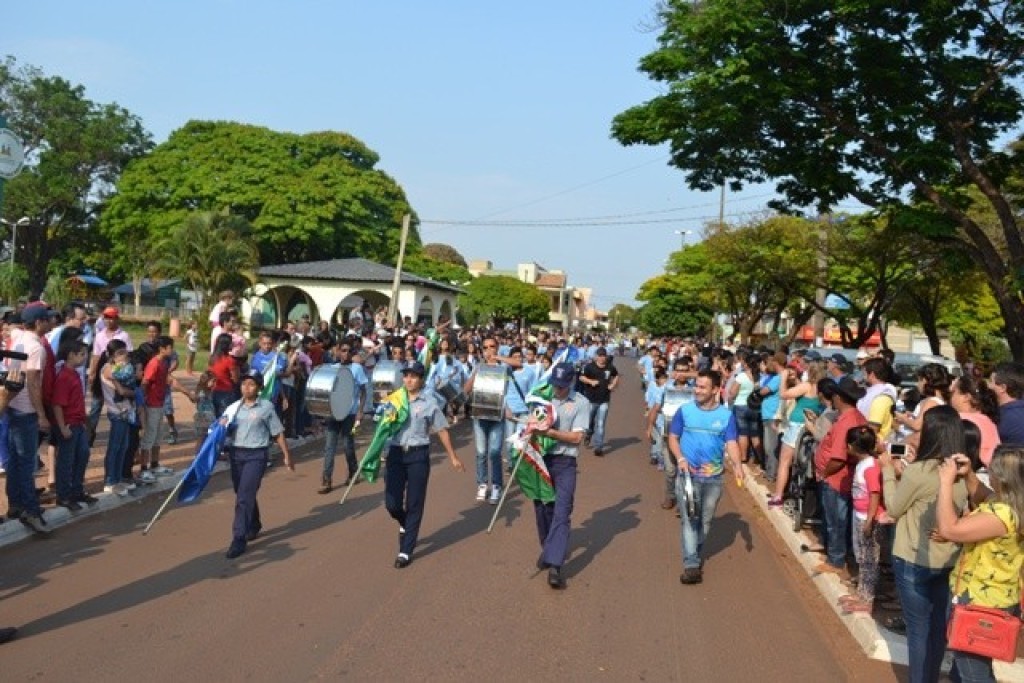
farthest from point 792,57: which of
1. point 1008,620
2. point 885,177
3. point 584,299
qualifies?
point 584,299

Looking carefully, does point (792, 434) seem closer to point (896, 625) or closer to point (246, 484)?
point (896, 625)

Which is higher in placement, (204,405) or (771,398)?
(771,398)

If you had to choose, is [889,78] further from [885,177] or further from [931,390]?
[931,390]

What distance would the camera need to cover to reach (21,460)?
7680mm

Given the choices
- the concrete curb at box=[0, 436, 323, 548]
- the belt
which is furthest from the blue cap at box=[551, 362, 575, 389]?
the concrete curb at box=[0, 436, 323, 548]

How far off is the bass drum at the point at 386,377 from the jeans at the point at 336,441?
116 cm

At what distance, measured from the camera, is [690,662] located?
567 centimetres

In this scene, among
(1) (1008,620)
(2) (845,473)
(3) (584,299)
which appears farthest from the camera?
(3) (584,299)

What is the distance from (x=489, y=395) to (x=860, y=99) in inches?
319

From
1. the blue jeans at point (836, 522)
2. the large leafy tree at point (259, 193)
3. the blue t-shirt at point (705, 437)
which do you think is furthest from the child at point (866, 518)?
the large leafy tree at point (259, 193)

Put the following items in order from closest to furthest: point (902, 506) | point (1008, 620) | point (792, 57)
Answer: point (1008, 620) < point (902, 506) < point (792, 57)

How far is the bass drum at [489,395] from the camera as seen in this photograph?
10.2 metres

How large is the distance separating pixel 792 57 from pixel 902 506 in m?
10.2

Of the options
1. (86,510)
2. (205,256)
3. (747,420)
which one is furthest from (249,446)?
(205,256)
